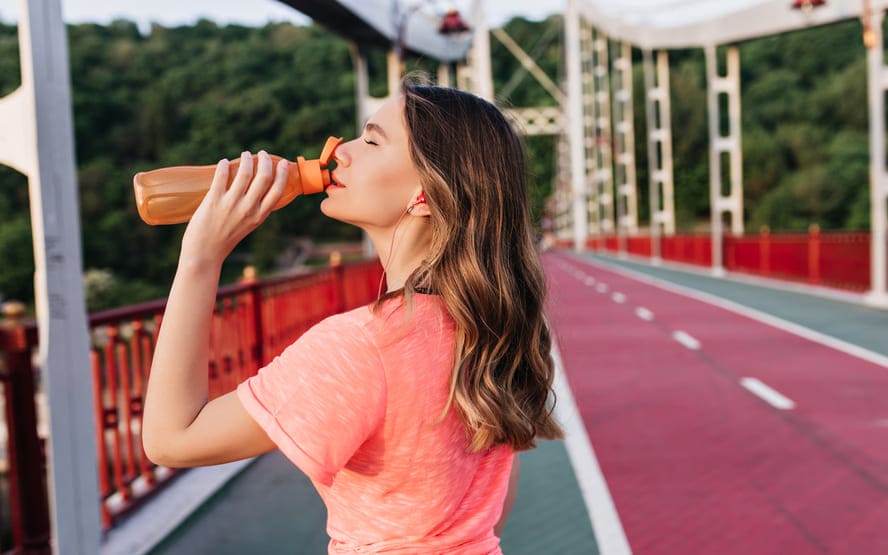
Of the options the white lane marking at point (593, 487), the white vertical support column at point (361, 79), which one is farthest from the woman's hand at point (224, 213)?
the white vertical support column at point (361, 79)

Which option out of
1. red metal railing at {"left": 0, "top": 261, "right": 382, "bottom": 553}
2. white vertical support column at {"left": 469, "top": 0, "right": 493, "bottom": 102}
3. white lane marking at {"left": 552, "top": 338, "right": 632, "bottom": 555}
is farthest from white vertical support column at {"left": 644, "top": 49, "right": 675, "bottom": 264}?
white lane marking at {"left": 552, "top": 338, "right": 632, "bottom": 555}

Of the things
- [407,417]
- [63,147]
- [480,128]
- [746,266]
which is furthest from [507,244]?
[746,266]

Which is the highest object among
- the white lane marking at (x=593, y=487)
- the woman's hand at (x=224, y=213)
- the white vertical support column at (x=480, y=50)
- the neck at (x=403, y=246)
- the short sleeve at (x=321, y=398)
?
the white vertical support column at (x=480, y=50)

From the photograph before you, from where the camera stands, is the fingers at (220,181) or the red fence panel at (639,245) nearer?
the fingers at (220,181)

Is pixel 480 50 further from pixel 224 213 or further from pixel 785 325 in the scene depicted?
pixel 224 213

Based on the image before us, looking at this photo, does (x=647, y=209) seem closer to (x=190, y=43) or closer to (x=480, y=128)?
(x=190, y=43)

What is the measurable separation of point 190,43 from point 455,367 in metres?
59.1

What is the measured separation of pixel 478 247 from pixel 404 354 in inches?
7.6

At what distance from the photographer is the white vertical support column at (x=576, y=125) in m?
57.9

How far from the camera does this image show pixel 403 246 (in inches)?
50.1

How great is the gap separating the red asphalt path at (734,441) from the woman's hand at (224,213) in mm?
589

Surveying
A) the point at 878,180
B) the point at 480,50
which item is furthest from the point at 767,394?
the point at 480,50

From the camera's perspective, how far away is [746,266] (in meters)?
22.1

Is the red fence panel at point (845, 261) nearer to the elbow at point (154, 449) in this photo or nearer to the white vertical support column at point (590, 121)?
the elbow at point (154, 449)
